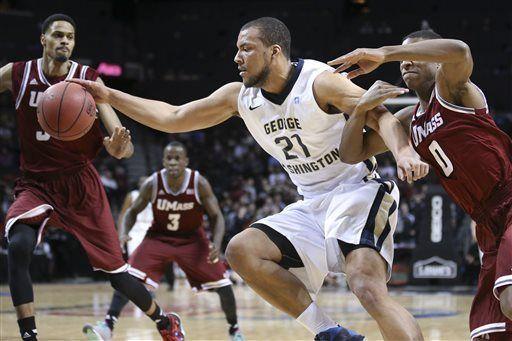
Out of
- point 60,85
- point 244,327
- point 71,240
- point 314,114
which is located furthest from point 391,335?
point 71,240

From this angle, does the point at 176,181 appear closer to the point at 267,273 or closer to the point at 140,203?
the point at 140,203

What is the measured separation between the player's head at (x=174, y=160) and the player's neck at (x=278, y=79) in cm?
362

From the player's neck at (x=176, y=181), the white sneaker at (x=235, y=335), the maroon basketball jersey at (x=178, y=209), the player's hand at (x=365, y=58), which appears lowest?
the white sneaker at (x=235, y=335)

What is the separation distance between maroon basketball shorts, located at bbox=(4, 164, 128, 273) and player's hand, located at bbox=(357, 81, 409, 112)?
251 cm

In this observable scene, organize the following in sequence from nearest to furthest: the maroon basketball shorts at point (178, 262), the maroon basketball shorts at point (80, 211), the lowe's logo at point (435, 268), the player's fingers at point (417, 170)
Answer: the player's fingers at point (417, 170) → the maroon basketball shorts at point (80, 211) → the maroon basketball shorts at point (178, 262) → the lowe's logo at point (435, 268)

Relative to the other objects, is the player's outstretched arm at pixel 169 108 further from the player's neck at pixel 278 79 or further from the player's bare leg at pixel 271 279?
the player's bare leg at pixel 271 279

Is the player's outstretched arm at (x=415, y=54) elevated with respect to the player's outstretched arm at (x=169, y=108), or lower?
elevated

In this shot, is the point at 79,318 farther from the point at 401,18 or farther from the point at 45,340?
the point at 401,18

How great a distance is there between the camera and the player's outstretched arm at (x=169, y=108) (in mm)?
4785

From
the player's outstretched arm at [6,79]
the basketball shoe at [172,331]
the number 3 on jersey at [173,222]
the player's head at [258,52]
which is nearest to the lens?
the player's head at [258,52]

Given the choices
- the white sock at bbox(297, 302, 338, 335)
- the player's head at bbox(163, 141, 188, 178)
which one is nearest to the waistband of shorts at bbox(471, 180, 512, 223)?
the white sock at bbox(297, 302, 338, 335)

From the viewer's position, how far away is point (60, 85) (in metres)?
4.76

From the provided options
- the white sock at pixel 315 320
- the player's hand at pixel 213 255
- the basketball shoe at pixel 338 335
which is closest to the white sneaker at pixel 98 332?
the player's hand at pixel 213 255

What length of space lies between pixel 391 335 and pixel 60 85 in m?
2.44
